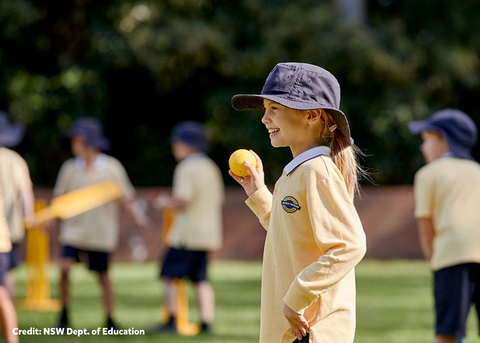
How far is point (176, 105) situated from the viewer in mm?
21359

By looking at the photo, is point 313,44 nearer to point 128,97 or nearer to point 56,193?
point 128,97

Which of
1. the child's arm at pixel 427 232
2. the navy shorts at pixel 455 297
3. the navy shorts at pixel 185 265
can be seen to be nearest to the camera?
the navy shorts at pixel 455 297

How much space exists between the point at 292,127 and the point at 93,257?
207 inches

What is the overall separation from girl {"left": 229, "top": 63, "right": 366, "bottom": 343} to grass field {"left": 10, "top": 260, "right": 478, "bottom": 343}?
415 cm

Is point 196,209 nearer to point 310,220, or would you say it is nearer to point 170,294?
point 170,294

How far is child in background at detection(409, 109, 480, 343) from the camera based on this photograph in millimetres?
5480

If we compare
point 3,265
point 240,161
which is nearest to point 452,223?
point 240,161

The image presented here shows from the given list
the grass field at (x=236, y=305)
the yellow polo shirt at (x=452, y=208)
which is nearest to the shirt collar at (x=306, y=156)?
the yellow polo shirt at (x=452, y=208)

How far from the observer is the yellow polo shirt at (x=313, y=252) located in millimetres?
3205

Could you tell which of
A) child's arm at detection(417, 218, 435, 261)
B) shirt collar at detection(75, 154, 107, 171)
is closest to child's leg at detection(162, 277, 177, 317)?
shirt collar at detection(75, 154, 107, 171)

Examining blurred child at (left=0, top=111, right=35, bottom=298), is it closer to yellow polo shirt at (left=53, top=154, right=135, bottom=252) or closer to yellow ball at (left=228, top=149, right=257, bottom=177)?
yellow polo shirt at (left=53, top=154, right=135, bottom=252)

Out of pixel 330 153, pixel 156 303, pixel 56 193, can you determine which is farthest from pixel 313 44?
pixel 330 153

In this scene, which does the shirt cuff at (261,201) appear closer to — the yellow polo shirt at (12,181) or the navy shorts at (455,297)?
the navy shorts at (455,297)

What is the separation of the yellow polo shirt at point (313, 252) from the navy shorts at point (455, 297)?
2.21 meters
